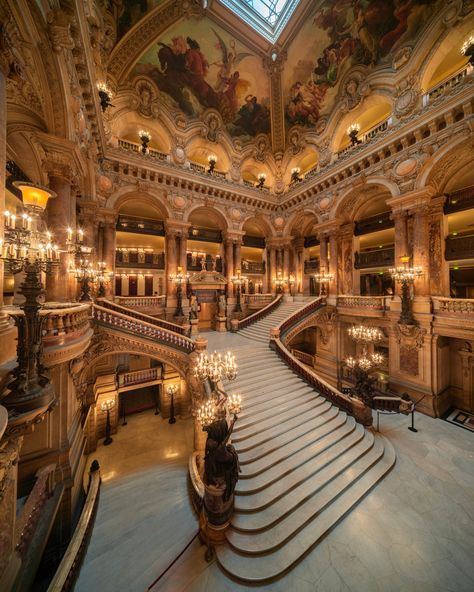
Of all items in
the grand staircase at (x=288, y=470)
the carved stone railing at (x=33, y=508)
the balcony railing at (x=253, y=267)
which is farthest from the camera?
the balcony railing at (x=253, y=267)

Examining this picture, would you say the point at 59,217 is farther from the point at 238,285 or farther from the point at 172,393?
the point at 238,285

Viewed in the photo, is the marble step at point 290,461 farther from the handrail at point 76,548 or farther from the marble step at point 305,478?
the handrail at point 76,548

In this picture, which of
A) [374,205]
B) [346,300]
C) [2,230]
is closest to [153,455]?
[2,230]

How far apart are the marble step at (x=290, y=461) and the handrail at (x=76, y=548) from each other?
3.41m

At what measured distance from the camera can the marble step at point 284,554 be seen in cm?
396

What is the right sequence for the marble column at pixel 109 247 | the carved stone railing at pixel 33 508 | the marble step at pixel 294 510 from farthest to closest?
the marble column at pixel 109 247, the marble step at pixel 294 510, the carved stone railing at pixel 33 508

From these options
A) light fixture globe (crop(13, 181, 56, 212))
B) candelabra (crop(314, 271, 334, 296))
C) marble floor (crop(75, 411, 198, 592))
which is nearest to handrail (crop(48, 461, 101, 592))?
marble floor (crop(75, 411, 198, 592))

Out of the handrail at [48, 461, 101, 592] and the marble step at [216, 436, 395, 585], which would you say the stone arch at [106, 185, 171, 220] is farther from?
the marble step at [216, 436, 395, 585]

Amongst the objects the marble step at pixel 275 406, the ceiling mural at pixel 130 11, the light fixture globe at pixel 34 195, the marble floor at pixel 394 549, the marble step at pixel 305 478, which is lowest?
the marble floor at pixel 394 549

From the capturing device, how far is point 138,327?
9172mm

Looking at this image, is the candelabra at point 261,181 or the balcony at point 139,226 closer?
the balcony at point 139,226

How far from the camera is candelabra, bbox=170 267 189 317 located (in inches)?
536

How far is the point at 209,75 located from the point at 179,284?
44.2 feet

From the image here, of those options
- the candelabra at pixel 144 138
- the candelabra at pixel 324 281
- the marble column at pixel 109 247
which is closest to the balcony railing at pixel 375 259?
the candelabra at pixel 324 281
